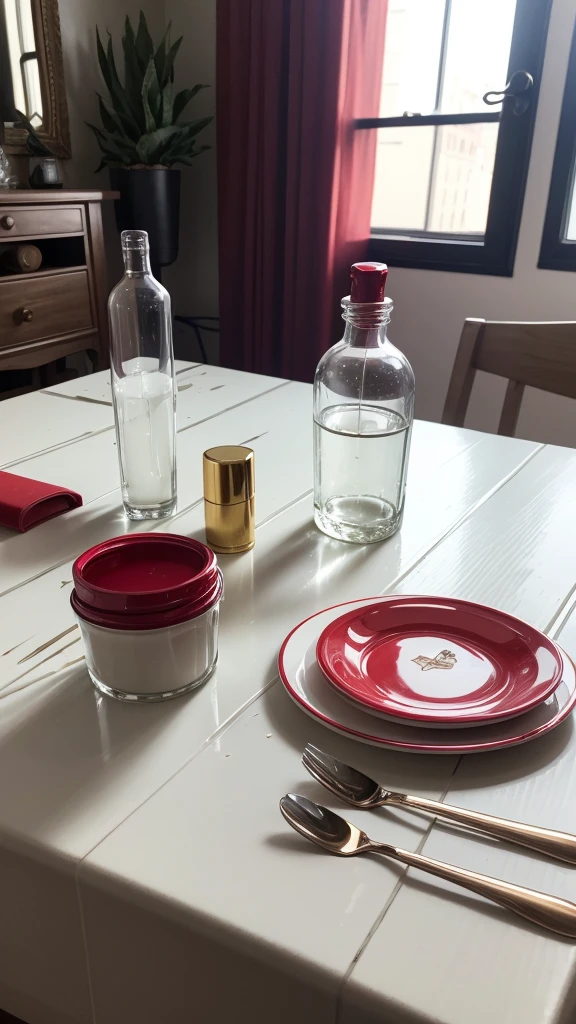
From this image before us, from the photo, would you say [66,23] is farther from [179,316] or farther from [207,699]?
[207,699]

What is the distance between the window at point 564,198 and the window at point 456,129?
8 cm

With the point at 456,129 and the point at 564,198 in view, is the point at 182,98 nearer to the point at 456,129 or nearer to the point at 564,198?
the point at 456,129

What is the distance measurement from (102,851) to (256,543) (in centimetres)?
36

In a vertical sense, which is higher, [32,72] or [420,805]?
[32,72]

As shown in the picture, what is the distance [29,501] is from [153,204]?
1734 mm

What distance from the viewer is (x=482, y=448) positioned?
97 cm

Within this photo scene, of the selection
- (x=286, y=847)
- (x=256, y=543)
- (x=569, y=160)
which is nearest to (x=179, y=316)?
(x=569, y=160)

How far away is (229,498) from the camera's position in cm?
67

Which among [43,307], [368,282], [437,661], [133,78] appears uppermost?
[133,78]

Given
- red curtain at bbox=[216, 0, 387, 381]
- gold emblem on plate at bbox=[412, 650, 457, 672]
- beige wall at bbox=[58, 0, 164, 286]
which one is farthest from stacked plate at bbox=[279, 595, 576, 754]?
beige wall at bbox=[58, 0, 164, 286]

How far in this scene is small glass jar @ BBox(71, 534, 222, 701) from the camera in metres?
0.46

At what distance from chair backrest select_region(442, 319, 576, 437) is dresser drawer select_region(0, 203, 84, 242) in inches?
48.2

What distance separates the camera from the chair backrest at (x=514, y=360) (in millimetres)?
1132

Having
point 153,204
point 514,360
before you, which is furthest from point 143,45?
point 514,360
